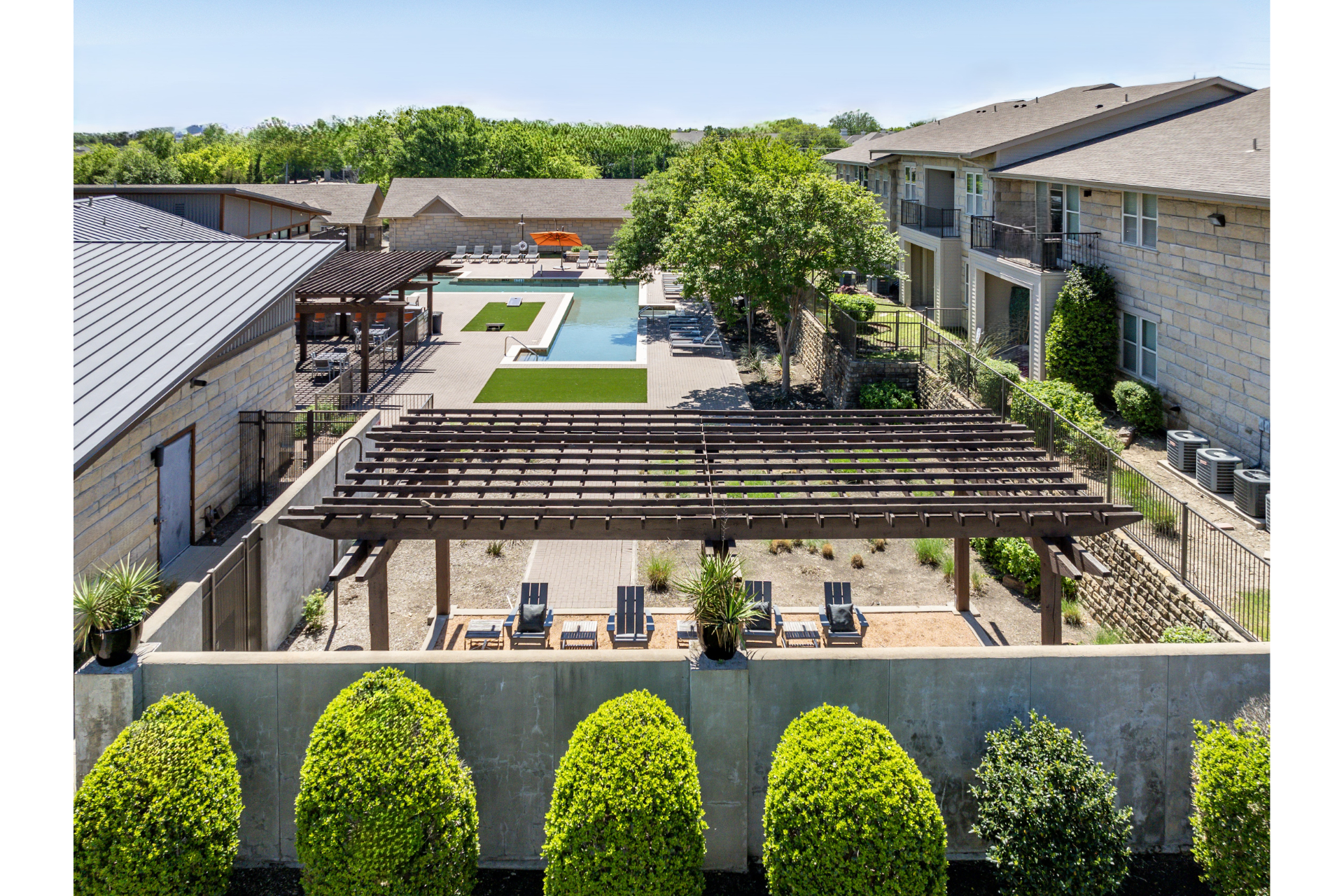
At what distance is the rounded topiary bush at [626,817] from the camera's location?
21.1ft

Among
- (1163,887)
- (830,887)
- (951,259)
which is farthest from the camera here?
(951,259)

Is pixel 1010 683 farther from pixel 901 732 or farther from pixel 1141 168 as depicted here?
pixel 1141 168

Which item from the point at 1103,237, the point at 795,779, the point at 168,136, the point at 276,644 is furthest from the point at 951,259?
the point at 168,136

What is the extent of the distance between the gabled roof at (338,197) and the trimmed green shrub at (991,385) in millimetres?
44079

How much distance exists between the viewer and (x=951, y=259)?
34.6 meters

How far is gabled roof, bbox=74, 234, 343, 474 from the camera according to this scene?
11466mm

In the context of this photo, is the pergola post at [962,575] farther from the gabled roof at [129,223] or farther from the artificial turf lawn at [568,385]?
the gabled roof at [129,223]

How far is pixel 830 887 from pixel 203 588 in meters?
7.04

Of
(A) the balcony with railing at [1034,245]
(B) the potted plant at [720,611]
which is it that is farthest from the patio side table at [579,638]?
(A) the balcony with railing at [1034,245]

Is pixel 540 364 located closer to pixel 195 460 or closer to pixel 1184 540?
pixel 195 460

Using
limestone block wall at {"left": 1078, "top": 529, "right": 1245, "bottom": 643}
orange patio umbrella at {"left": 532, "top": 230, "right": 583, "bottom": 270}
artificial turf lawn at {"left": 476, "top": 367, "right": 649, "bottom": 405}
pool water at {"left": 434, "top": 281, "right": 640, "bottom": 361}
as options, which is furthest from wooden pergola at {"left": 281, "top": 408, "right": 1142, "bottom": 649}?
orange patio umbrella at {"left": 532, "top": 230, "right": 583, "bottom": 270}

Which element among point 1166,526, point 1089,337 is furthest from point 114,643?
point 1089,337

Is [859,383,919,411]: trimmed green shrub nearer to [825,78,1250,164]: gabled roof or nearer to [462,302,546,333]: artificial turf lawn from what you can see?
[825,78,1250,164]: gabled roof

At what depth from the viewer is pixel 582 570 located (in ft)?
51.9
